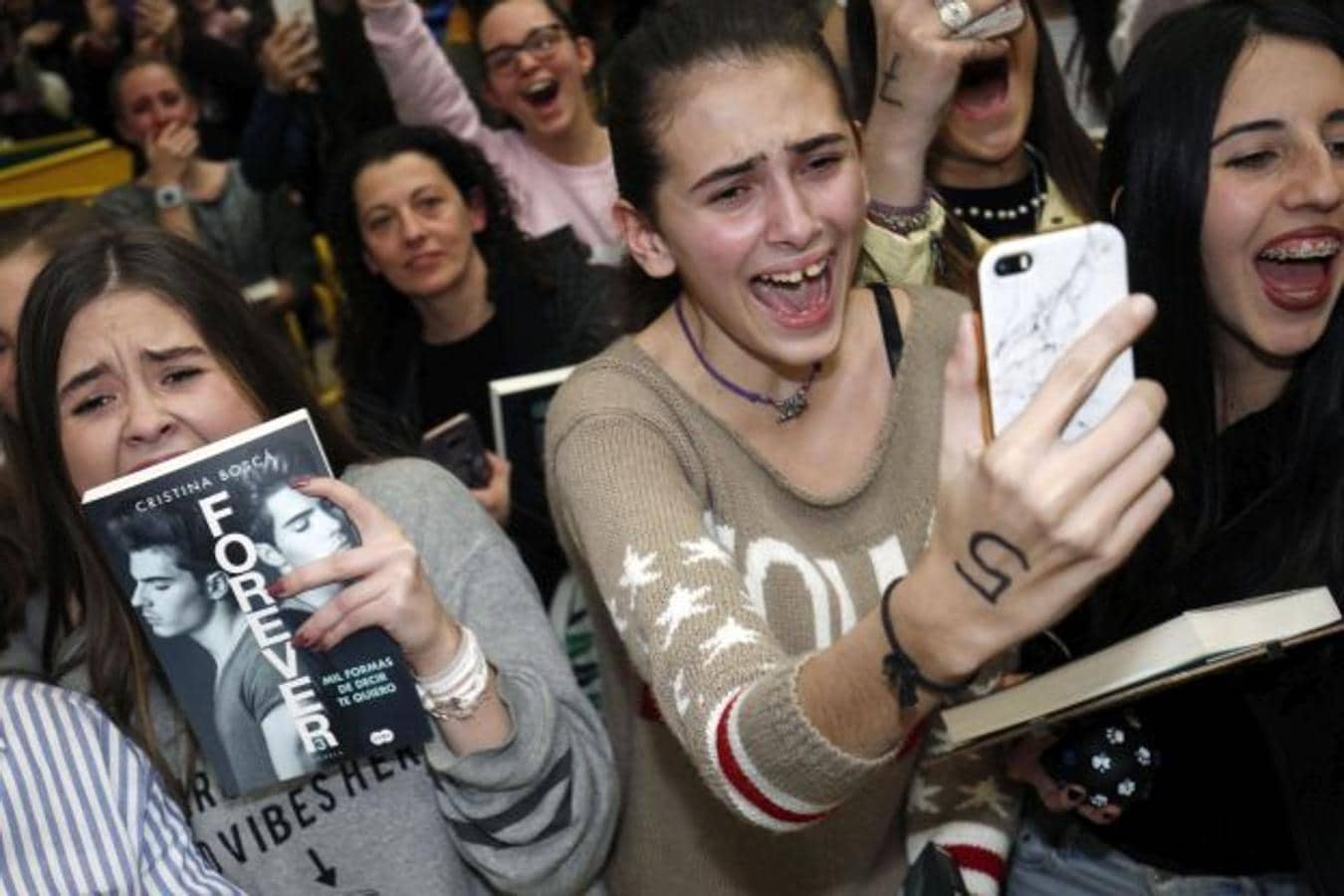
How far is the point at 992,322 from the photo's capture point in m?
1.16

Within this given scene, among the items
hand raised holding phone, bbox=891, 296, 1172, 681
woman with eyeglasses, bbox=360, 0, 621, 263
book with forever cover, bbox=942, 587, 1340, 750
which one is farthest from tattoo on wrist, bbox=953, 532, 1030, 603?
woman with eyeglasses, bbox=360, 0, 621, 263

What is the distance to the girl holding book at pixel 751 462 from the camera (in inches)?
50.7

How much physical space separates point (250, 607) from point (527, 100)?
2560 mm

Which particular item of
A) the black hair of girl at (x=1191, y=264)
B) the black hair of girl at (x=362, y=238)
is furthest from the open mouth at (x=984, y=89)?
the black hair of girl at (x=362, y=238)

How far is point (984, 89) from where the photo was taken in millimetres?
2619

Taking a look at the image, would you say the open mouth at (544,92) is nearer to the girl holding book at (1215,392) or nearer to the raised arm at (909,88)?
the raised arm at (909,88)

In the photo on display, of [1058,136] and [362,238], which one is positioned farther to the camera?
[362,238]

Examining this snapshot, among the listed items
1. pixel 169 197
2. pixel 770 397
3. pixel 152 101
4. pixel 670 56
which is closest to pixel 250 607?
pixel 770 397

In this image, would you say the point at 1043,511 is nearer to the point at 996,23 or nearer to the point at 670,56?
the point at 670,56

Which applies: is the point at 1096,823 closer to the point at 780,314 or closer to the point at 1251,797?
the point at 1251,797

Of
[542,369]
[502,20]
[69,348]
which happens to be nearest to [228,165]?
[502,20]

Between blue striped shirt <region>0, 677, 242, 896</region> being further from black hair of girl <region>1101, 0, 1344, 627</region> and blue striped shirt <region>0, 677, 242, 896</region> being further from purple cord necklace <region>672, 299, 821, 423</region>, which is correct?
black hair of girl <region>1101, 0, 1344, 627</region>

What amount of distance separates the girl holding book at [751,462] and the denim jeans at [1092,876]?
0.08 m

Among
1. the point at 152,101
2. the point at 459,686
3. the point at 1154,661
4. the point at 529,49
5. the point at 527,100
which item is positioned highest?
the point at 152,101
